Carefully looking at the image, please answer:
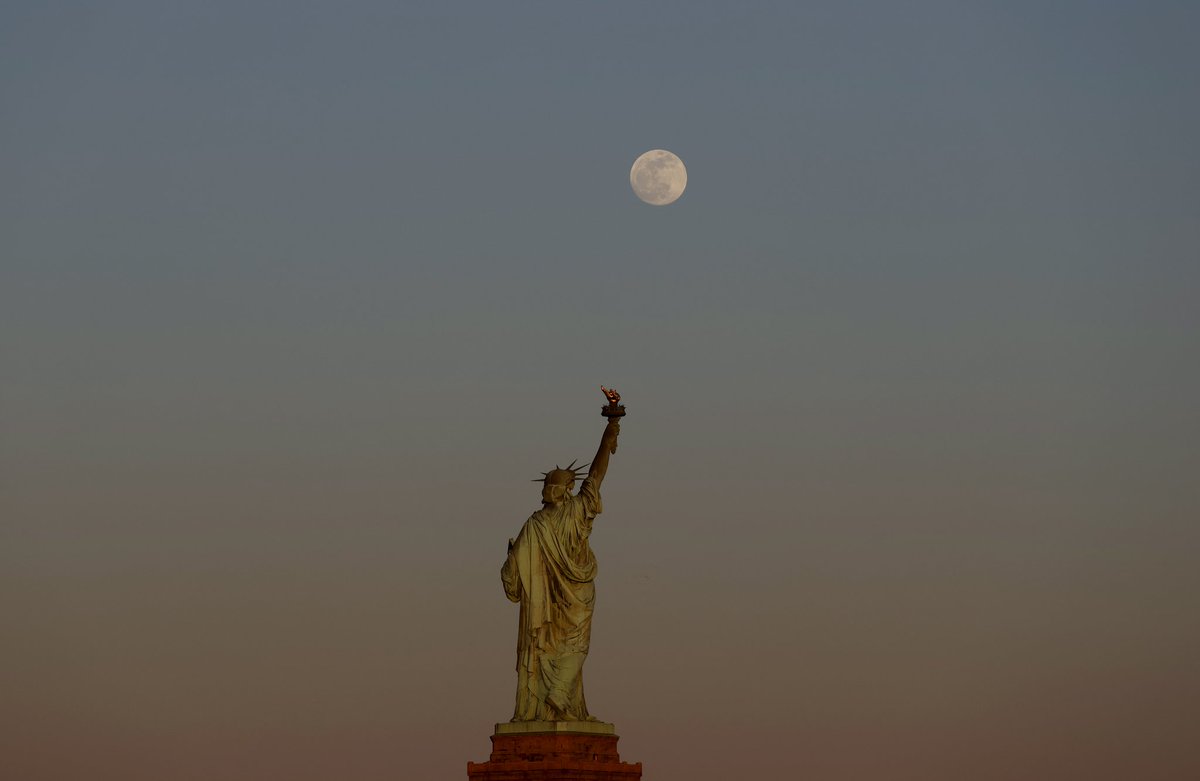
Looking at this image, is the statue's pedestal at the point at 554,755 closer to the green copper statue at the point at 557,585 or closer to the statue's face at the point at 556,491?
the green copper statue at the point at 557,585

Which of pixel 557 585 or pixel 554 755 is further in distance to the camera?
pixel 557 585

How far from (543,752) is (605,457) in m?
5.73

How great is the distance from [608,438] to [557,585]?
290 cm

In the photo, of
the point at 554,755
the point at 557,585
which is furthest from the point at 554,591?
the point at 554,755

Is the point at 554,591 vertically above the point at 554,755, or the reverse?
the point at 554,591

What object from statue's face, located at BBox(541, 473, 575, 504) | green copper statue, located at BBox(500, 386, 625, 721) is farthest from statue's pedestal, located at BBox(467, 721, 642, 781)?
statue's face, located at BBox(541, 473, 575, 504)

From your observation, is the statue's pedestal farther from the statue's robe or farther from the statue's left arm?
the statue's left arm

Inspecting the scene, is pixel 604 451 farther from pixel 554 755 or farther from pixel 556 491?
pixel 554 755

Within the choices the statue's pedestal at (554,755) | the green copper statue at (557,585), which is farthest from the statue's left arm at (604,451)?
the statue's pedestal at (554,755)

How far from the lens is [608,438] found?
162ft

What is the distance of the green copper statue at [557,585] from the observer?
160 feet

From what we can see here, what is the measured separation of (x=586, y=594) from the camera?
162ft

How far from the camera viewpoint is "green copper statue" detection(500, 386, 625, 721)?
48.7m

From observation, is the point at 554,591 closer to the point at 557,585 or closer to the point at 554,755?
the point at 557,585
